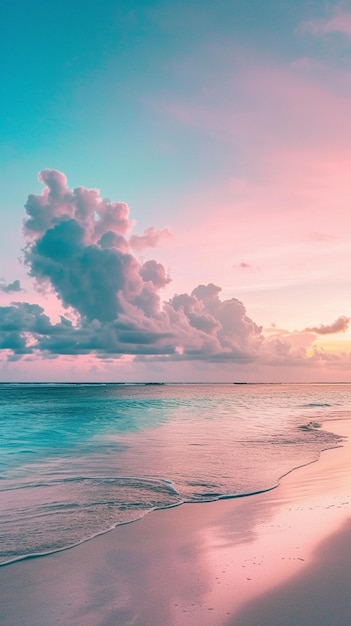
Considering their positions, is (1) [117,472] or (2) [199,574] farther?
(1) [117,472]

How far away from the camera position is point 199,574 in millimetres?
6738

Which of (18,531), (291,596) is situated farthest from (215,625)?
(18,531)

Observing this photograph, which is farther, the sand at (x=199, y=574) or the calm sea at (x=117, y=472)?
the calm sea at (x=117, y=472)

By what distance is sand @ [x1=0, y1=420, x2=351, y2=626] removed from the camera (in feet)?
18.1

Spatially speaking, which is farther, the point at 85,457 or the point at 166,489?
the point at 85,457

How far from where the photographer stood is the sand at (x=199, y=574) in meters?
5.53

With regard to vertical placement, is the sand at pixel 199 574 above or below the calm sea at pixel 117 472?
above

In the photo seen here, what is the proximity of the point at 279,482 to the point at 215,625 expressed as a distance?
28.2 feet

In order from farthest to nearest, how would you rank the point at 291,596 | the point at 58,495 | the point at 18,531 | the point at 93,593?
the point at 58,495 < the point at 18,531 < the point at 93,593 < the point at 291,596

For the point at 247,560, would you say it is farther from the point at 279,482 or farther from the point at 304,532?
the point at 279,482

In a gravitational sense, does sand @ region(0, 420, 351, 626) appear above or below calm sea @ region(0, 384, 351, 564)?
above

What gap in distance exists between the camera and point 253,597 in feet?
19.2

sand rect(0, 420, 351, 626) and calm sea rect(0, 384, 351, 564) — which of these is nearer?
sand rect(0, 420, 351, 626)

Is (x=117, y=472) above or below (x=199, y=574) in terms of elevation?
below
